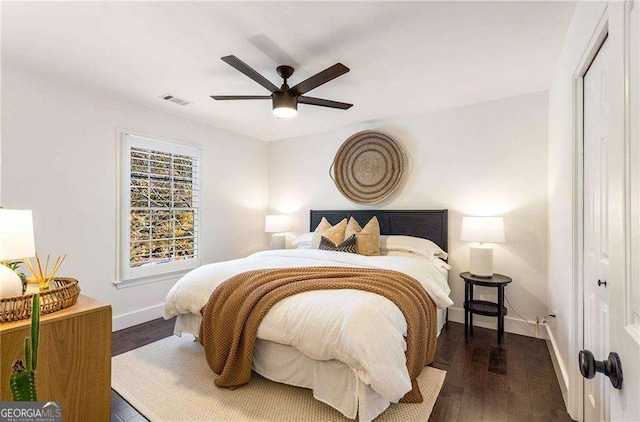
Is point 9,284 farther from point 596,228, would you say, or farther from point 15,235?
point 596,228

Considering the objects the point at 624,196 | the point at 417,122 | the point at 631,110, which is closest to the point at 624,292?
the point at 624,196

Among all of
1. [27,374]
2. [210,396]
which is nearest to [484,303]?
[210,396]

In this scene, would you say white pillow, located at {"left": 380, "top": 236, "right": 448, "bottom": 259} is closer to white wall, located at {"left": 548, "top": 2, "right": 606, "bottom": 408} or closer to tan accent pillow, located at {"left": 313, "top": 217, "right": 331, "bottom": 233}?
tan accent pillow, located at {"left": 313, "top": 217, "right": 331, "bottom": 233}

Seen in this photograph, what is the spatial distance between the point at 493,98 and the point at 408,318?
2751 millimetres

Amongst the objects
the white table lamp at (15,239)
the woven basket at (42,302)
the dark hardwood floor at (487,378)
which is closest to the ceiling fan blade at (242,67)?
the white table lamp at (15,239)

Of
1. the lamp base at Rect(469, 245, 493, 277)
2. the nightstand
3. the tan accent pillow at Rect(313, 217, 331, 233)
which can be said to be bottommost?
the nightstand

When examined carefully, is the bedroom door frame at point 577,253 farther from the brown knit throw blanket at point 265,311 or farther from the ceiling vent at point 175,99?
the ceiling vent at point 175,99

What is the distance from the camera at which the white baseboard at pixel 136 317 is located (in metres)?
3.34

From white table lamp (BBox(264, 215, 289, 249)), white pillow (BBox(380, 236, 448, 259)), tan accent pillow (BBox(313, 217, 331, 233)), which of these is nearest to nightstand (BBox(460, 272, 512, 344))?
white pillow (BBox(380, 236, 448, 259))

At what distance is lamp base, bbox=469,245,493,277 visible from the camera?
3.11 metres

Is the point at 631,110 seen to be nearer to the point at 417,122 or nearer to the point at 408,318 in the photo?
the point at 408,318

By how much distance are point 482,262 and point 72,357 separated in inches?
130

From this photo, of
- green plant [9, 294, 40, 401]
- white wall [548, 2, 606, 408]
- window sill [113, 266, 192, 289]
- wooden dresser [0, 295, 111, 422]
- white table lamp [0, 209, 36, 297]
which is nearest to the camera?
green plant [9, 294, 40, 401]

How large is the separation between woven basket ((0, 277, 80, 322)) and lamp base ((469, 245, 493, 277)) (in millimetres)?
3288
